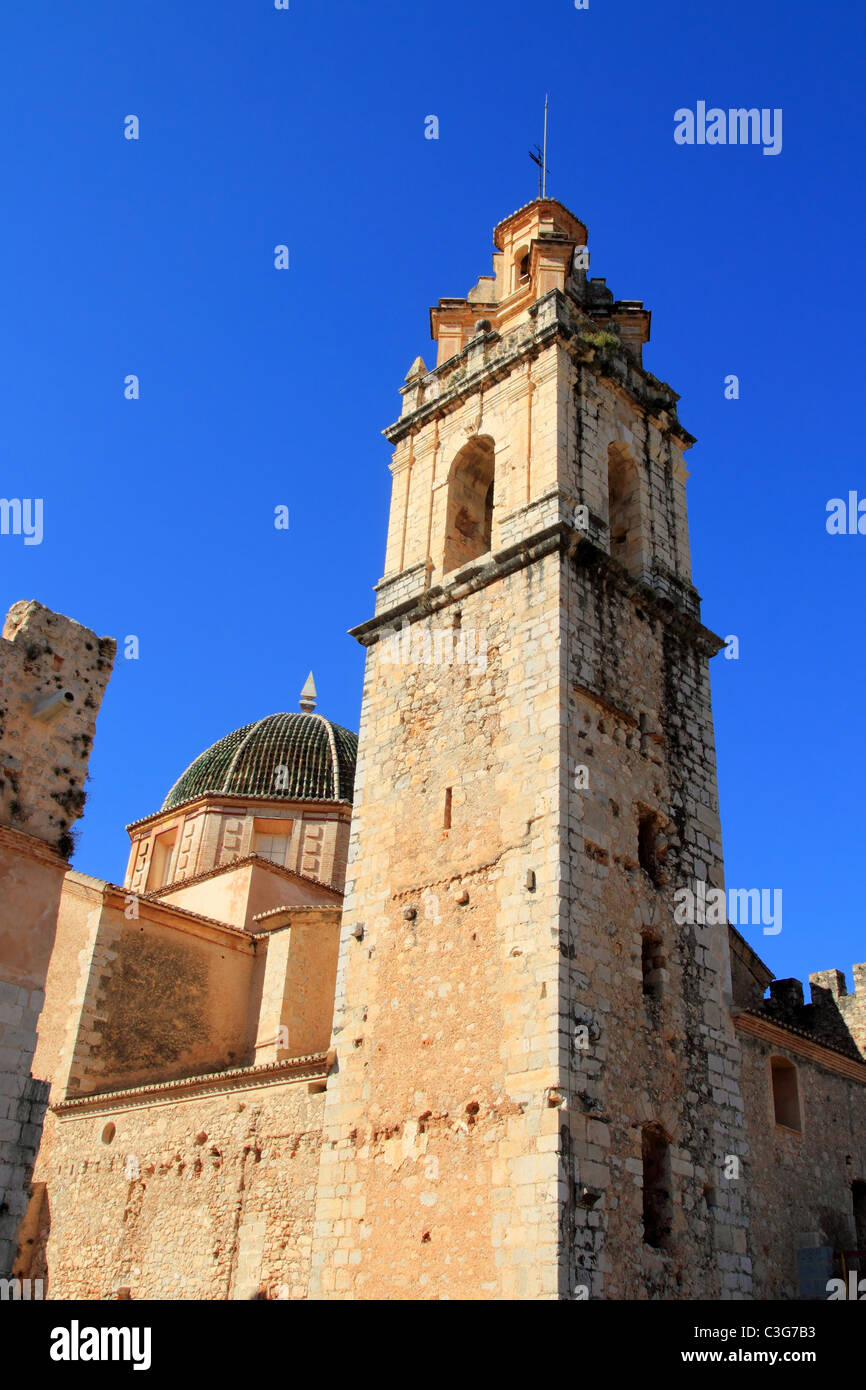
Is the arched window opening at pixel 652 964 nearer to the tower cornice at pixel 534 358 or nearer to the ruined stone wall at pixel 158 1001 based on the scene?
the tower cornice at pixel 534 358

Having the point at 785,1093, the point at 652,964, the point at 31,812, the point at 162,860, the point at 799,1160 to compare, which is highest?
the point at 162,860

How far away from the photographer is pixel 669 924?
1290cm

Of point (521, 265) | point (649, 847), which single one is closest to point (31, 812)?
point (649, 847)

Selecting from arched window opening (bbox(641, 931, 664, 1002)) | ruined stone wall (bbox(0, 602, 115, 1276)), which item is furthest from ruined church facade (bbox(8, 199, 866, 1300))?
ruined stone wall (bbox(0, 602, 115, 1276))

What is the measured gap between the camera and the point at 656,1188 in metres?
11.4

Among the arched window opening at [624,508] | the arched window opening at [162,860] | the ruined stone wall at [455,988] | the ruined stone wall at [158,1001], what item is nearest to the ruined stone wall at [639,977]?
the ruined stone wall at [455,988]

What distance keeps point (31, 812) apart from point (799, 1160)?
31.9ft

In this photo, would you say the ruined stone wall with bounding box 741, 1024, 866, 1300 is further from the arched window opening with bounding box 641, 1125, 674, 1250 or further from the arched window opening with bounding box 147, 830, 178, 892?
the arched window opening with bounding box 147, 830, 178, 892

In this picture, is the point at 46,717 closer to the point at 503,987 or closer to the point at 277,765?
the point at 503,987

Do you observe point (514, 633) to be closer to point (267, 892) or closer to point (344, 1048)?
point (344, 1048)

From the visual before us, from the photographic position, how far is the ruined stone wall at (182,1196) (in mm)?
12547
